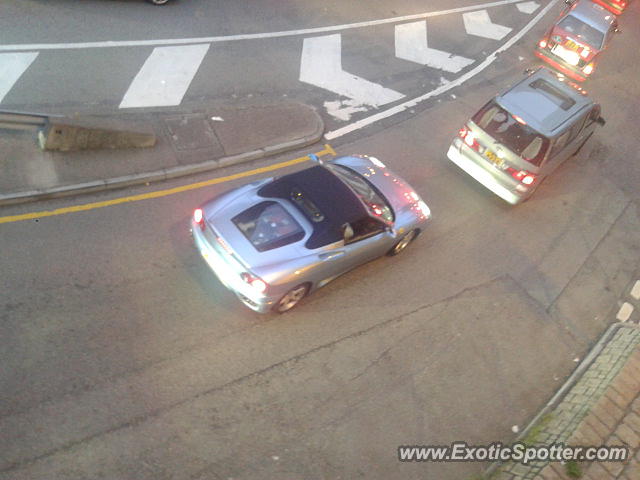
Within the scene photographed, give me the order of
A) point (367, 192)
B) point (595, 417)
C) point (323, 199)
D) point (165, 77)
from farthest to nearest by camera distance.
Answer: point (165, 77)
point (367, 192)
point (323, 199)
point (595, 417)

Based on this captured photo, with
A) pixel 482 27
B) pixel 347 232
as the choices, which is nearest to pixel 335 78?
pixel 347 232

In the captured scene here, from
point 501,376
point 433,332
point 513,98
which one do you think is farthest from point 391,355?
point 513,98

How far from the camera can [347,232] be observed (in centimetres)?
777

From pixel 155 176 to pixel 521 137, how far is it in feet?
22.8

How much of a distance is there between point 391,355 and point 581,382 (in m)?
3.00

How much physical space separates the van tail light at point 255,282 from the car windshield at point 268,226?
39 centimetres

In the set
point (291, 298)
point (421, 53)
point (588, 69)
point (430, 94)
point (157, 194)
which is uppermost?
point (588, 69)

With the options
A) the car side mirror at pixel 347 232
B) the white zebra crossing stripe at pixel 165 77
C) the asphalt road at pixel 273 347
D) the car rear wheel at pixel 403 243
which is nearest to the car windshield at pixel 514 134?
the asphalt road at pixel 273 347

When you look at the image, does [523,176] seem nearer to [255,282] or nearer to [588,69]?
[255,282]

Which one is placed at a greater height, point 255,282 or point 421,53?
point 421,53

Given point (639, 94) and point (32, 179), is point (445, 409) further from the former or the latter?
point (639, 94)

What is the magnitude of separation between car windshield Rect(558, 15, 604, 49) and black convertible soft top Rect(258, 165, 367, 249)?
10.9m

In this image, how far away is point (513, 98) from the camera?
10680 mm

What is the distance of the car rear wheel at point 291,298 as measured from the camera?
24.8 ft
